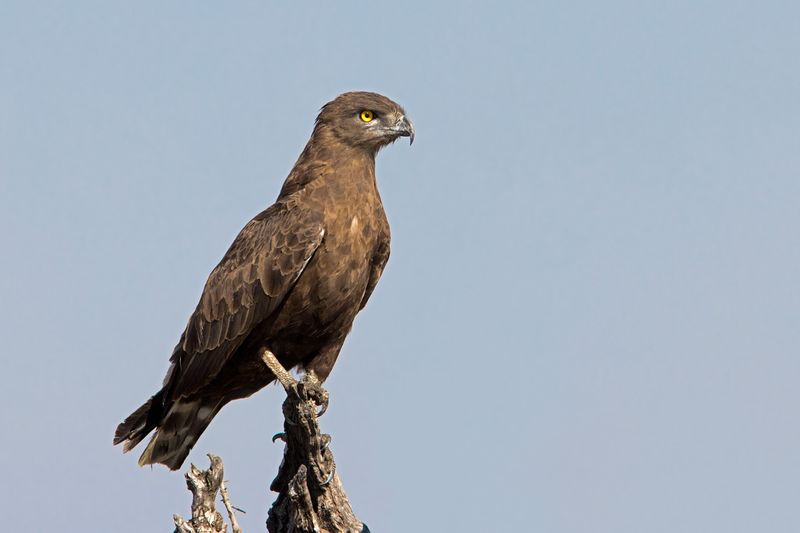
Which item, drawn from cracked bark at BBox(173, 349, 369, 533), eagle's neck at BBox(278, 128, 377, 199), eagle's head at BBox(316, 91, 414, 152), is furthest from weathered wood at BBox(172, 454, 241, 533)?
eagle's head at BBox(316, 91, 414, 152)

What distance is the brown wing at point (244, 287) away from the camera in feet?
32.6

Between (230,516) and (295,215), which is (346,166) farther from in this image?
(230,516)

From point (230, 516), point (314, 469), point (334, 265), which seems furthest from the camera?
point (334, 265)

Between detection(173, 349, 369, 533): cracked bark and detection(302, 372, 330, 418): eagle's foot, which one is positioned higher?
detection(302, 372, 330, 418): eagle's foot

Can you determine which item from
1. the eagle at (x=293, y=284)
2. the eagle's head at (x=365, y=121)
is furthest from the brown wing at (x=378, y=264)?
the eagle's head at (x=365, y=121)

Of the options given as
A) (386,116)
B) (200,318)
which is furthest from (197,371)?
(386,116)

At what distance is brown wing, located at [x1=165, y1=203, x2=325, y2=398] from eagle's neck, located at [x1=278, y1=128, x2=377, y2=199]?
16.3 inches

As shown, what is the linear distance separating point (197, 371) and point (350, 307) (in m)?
1.51

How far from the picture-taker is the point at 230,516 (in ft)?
26.7

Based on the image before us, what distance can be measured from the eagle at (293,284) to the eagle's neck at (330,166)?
0.01 m

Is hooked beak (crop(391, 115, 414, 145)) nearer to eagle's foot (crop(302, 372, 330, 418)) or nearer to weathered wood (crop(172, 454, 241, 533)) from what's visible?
eagle's foot (crop(302, 372, 330, 418))

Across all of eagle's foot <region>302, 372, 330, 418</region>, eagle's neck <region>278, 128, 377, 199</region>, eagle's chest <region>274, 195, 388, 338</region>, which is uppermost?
eagle's neck <region>278, 128, 377, 199</region>

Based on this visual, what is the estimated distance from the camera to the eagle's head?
11.0 metres

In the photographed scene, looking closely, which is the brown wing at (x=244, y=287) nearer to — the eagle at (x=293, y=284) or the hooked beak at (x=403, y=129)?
the eagle at (x=293, y=284)
